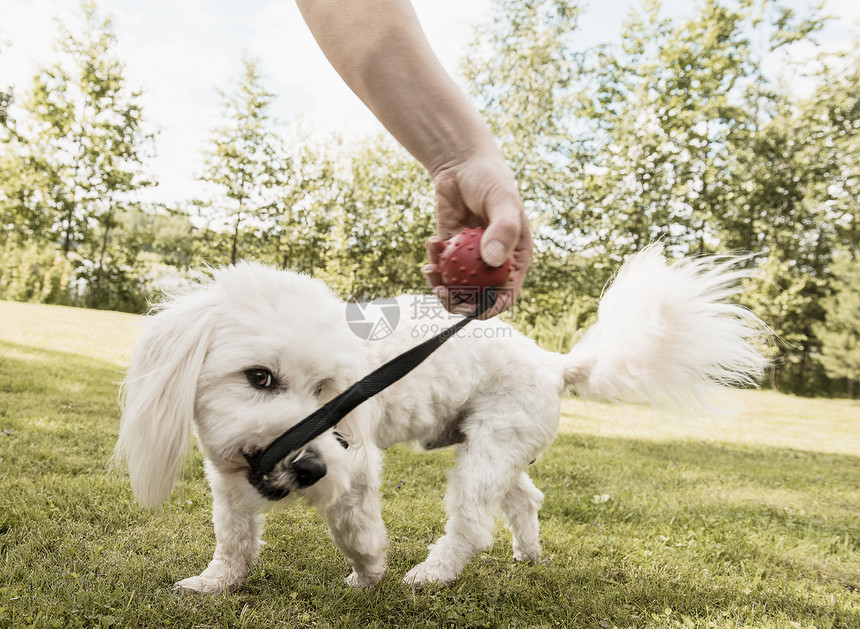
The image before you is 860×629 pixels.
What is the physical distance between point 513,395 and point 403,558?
94 centimetres

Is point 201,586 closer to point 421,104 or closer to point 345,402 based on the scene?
point 345,402

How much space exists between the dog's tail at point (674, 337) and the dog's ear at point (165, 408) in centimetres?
194

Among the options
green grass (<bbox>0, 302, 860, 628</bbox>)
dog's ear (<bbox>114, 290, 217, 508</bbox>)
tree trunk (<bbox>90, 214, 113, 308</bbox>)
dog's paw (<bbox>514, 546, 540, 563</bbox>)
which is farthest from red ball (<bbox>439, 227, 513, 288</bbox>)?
tree trunk (<bbox>90, 214, 113, 308</bbox>)

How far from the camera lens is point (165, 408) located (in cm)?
187

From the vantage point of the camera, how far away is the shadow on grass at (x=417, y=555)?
2127 millimetres

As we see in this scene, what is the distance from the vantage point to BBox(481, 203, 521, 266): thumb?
1.43m

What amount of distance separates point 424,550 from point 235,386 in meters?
1.52

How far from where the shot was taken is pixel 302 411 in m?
1.87

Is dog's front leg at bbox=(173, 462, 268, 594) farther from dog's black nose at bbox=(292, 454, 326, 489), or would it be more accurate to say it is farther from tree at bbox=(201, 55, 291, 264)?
tree at bbox=(201, 55, 291, 264)

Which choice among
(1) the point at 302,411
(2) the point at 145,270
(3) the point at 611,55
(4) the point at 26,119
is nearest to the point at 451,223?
(1) the point at 302,411

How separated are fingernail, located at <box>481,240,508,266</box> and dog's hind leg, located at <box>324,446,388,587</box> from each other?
3.77ft

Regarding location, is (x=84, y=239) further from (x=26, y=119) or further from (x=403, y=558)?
(x=403, y=558)

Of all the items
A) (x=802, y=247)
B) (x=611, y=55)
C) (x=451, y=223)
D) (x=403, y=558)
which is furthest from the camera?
(x=802, y=247)

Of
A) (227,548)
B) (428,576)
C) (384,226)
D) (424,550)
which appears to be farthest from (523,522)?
(384,226)
